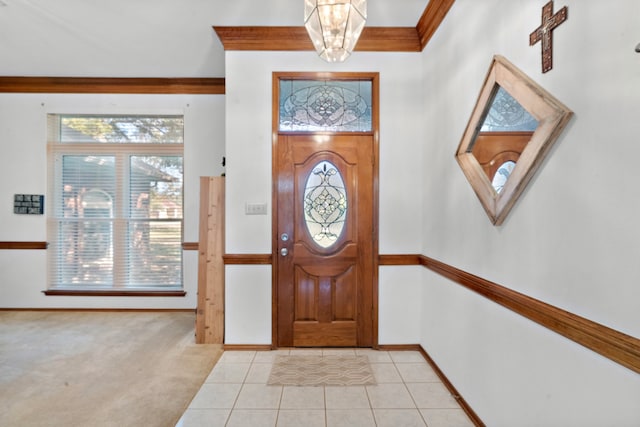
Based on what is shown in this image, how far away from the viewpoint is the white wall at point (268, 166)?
301 cm

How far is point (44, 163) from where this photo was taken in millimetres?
4062

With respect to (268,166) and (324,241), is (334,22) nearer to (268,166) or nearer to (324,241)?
(268,166)

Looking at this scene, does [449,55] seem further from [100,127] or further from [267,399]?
[100,127]

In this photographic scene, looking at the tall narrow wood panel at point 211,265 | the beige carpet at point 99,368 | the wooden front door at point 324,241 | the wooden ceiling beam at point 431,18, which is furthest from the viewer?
the tall narrow wood panel at point 211,265

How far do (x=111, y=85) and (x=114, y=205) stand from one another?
153 cm

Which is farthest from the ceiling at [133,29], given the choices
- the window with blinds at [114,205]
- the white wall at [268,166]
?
the window with blinds at [114,205]

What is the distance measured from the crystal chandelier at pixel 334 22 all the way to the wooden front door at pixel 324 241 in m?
1.33

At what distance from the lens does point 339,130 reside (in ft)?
9.95

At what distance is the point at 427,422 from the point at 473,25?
254 cm

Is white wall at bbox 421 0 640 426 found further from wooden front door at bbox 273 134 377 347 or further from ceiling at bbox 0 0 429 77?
ceiling at bbox 0 0 429 77

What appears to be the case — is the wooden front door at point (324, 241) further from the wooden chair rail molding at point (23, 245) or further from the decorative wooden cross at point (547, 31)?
the wooden chair rail molding at point (23, 245)

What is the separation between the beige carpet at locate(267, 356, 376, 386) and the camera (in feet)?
8.08

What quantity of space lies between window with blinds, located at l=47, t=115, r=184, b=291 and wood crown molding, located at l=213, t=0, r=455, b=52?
163 cm

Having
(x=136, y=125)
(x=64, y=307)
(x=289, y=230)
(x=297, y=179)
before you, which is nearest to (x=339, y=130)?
(x=297, y=179)
